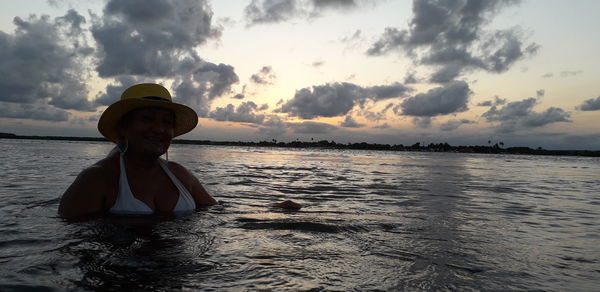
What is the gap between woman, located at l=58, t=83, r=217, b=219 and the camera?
3.95 metres

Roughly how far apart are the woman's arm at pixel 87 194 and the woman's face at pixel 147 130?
1.56ft

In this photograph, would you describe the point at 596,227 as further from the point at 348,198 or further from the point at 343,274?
the point at 343,274

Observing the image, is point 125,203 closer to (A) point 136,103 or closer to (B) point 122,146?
(B) point 122,146

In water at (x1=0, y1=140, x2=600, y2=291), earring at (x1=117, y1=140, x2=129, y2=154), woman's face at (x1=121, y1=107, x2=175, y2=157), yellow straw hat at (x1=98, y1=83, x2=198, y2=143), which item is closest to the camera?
water at (x1=0, y1=140, x2=600, y2=291)

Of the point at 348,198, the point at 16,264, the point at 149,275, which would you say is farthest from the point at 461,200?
the point at 16,264

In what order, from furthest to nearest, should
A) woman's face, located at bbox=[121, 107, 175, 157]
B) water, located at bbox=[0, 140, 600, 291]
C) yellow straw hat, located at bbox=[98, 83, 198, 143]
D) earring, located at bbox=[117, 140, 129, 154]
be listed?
1. earring, located at bbox=[117, 140, 129, 154]
2. woman's face, located at bbox=[121, 107, 175, 157]
3. yellow straw hat, located at bbox=[98, 83, 198, 143]
4. water, located at bbox=[0, 140, 600, 291]

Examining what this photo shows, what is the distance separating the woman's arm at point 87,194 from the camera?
3.91m

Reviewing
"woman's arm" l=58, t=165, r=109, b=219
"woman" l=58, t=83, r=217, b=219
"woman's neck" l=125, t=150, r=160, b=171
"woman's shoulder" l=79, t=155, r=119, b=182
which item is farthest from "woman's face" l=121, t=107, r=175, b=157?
"woman's arm" l=58, t=165, r=109, b=219

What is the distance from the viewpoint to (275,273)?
8.86 feet

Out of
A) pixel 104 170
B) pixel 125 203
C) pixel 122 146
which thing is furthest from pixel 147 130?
pixel 125 203

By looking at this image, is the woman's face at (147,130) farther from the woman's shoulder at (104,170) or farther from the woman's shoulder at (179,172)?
the woman's shoulder at (179,172)

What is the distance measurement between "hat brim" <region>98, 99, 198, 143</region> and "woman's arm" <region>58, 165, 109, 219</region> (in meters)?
0.50

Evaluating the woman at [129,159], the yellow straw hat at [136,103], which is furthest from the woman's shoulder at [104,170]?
the yellow straw hat at [136,103]

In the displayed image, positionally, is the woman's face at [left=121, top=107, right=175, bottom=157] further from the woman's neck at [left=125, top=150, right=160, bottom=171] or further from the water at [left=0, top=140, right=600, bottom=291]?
the water at [left=0, top=140, right=600, bottom=291]
